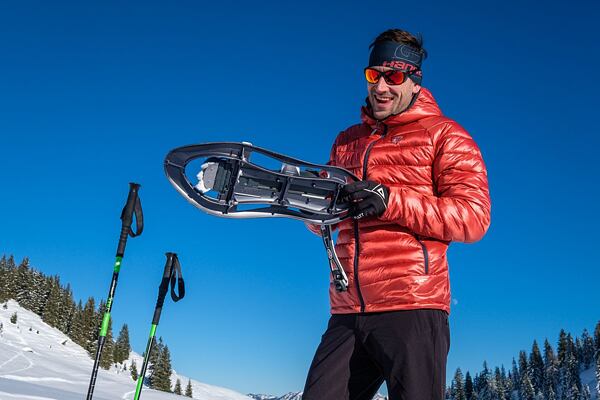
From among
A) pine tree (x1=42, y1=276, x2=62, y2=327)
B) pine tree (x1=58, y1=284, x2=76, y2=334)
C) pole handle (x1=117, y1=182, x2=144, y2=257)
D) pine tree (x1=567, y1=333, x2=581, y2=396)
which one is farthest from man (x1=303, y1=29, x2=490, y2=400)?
pine tree (x1=567, y1=333, x2=581, y2=396)

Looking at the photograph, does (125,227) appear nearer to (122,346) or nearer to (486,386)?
(122,346)

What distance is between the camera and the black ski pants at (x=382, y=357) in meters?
3.16

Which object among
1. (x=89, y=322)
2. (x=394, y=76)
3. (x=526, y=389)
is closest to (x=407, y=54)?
(x=394, y=76)

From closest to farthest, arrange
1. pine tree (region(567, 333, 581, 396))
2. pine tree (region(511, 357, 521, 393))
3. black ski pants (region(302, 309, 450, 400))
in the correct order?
black ski pants (region(302, 309, 450, 400)) < pine tree (region(567, 333, 581, 396)) < pine tree (region(511, 357, 521, 393))

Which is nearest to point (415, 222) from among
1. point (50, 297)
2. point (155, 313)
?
point (155, 313)

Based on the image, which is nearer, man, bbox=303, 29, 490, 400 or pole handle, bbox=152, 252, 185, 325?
man, bbox=303, 29, 490, 400

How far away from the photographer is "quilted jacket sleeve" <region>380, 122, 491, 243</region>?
10.7 feet

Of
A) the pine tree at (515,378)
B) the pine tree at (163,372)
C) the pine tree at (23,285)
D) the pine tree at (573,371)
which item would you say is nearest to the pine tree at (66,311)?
the pine tree at (23,285)

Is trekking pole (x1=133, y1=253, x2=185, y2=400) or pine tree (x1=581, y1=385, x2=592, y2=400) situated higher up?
pine tree (x1=581, y1=385, x2=592, y2=400)

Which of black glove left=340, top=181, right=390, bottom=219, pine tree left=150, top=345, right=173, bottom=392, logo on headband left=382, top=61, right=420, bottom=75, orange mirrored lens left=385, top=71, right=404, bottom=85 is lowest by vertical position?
black glove left=340, top=181, right=390, bottom=219

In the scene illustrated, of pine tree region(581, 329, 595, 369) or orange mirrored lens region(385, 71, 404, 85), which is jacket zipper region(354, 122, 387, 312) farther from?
pine tree region(581, 329, 595, 369)

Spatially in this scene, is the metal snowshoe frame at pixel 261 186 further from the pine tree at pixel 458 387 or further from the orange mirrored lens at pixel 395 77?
the pine tree at pixel 458 387

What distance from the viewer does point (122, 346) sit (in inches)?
3821

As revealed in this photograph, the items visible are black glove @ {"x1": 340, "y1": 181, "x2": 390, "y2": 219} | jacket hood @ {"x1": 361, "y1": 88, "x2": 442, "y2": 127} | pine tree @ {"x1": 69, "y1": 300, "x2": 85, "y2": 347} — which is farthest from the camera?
pine tree @ {"x1": 69, "y1": 300, "x2": 85, "y2": 347}
